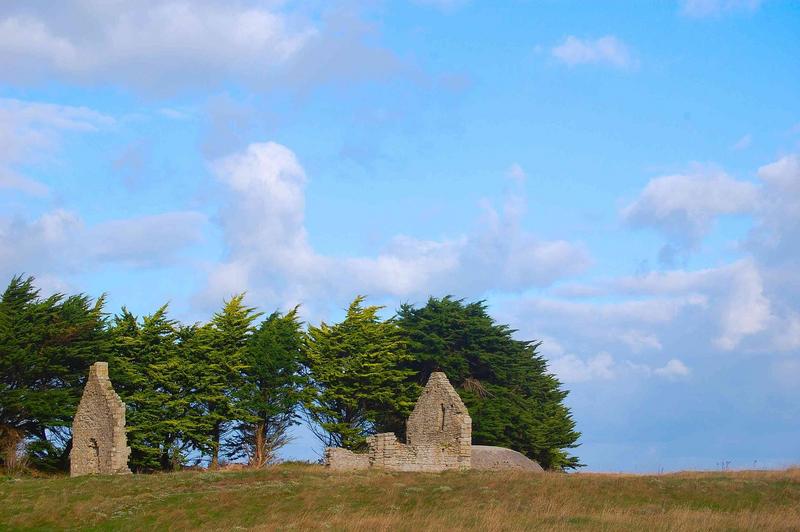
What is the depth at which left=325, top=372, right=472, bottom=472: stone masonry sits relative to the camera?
40.7m

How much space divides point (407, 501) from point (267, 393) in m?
20.8

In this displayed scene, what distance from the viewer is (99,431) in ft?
136

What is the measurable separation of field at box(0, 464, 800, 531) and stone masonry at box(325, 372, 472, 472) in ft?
19.8

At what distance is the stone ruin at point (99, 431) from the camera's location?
40.6 meters

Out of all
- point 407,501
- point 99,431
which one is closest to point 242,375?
point 99,431

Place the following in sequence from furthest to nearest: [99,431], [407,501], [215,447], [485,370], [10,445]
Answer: [485,370]
[215,447]
[10,445]
[99,431]
[407,501]

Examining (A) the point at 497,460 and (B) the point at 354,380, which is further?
(B) the point at 354,380

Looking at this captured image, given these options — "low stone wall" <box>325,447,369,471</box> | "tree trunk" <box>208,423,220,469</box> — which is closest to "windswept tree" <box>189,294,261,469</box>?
"tree trunk" <box>208,423,220,469</box>

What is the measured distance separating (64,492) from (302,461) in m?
13.5

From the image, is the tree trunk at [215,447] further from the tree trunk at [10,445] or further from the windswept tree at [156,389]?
the tree trunk at [10,445]

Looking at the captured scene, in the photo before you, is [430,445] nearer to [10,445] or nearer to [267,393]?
[267,393]

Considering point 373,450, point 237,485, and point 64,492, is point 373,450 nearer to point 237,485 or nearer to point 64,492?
point 237,485

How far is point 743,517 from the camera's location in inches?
955

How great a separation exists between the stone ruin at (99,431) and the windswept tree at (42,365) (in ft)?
7.14
